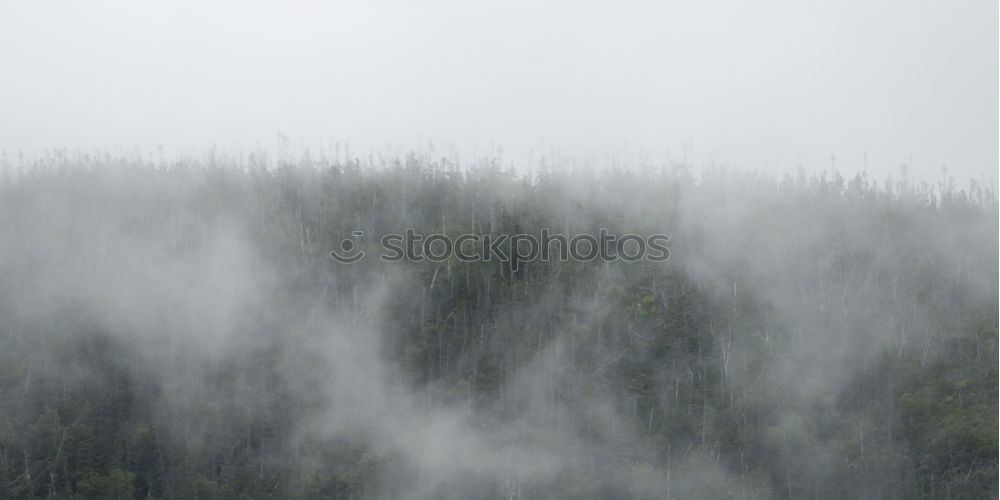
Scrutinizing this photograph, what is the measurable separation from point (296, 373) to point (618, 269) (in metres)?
39.1

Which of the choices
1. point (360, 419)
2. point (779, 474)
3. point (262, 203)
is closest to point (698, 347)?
point (779, 474)

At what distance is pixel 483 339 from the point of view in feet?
285

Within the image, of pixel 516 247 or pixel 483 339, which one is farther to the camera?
pixel 516 247

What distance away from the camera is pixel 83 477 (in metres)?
64.0

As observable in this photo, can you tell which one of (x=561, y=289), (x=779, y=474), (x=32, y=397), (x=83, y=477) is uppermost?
(x=561, y=289)

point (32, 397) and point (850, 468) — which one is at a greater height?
point (32, 397)

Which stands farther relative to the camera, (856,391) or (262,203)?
(262,203)

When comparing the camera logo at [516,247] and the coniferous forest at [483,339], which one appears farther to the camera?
the camera logo at [516,247]

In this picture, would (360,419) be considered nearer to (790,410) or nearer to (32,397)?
(32,397)

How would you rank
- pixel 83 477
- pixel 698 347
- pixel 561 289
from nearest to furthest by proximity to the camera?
pixel 83 477
pixel 698 347
pixel 561 289

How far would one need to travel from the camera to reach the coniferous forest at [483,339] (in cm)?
6969

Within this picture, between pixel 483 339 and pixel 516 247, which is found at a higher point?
pixel 516 247

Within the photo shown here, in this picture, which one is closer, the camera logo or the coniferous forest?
the coniferous forest

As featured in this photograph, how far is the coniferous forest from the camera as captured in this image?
69688 mm
